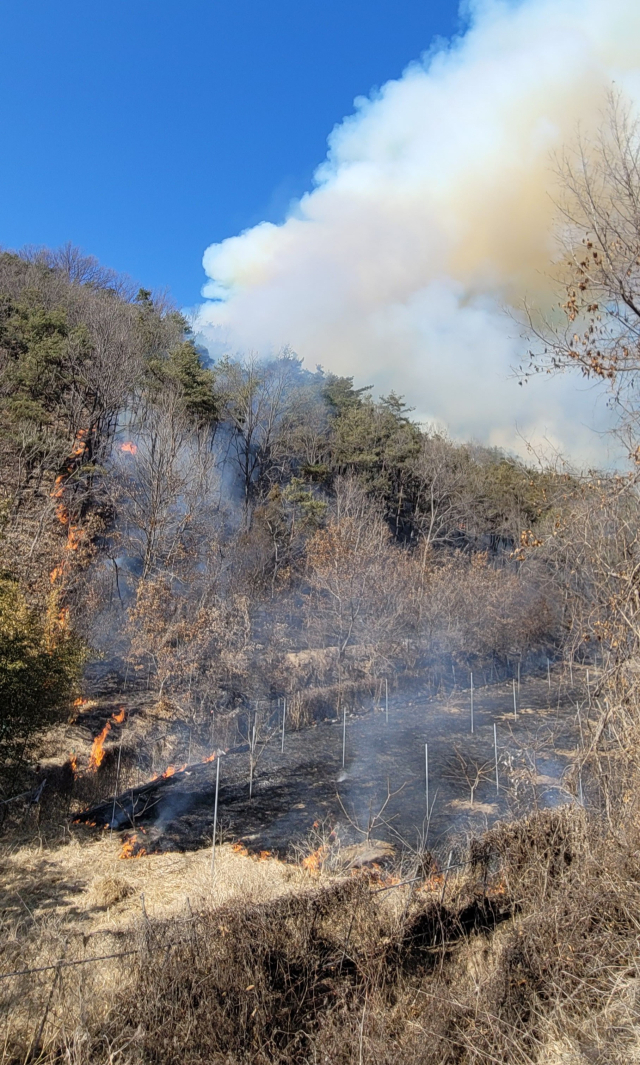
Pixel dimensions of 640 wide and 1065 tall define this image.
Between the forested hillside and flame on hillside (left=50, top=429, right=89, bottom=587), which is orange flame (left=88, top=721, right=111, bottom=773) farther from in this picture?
flame on hillside (left=50, top=429, right=89, bottom=587)

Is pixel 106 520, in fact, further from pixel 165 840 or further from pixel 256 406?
pixel 165 840

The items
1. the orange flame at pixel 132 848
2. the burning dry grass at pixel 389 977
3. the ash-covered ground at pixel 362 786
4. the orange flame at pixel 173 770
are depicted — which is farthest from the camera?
the orange flame at pixel 173 770

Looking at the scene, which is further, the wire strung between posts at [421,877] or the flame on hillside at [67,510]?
the flame on hillside at [67,510]

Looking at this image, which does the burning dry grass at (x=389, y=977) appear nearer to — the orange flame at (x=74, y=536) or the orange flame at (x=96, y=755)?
the orange flame at (x=96, y=755)

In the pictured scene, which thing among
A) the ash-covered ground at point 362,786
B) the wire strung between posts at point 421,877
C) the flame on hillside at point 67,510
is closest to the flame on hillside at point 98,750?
the ash-covered ground at point 362,786

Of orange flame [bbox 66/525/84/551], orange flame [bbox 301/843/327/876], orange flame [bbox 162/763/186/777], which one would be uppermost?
orange flame [bbox 66/525/84/551]

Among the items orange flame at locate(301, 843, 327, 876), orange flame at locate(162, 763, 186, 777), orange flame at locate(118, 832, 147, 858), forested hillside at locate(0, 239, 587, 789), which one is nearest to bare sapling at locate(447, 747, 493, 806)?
forested hillside at locate(0, 239, 587, 789)

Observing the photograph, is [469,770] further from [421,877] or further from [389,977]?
[389,977]

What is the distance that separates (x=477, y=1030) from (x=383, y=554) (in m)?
23.2

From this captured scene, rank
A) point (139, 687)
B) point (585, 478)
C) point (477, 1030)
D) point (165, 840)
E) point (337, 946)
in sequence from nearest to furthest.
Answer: point (477, 1030)
point (337, 946)
point (585, 478)
point (165, 840)
point (139, 687)

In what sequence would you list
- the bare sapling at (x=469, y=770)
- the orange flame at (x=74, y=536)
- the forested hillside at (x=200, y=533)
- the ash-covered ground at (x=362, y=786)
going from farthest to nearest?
the orange flame at (x=74, y=536)
the forested hillside at (x=200, y=533)
the bare sapling at (x=469, y=770)
the ash-covered ground at (x=362, y=786)

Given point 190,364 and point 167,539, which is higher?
point 190,364

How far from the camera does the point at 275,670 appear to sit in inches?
888

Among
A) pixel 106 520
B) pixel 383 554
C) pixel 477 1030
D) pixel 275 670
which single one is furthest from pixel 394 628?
pixel 477 1030
